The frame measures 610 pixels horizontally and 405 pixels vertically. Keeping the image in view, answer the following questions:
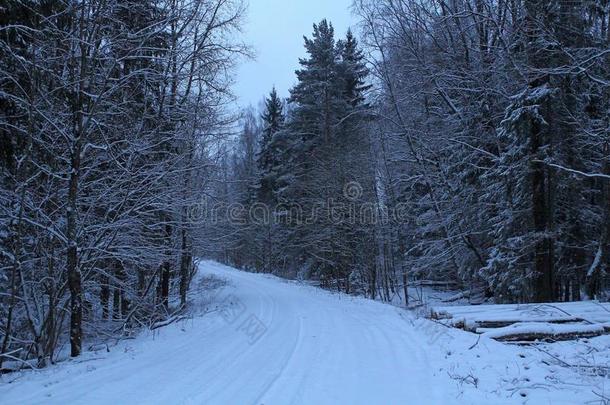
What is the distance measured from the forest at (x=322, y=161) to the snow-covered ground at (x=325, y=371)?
1.63 metres

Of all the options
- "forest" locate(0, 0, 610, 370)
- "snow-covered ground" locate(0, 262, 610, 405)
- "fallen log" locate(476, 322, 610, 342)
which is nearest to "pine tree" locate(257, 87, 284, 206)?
"forest" locate(0, 0, 610, 370)

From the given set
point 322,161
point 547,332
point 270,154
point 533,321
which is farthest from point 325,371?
point 270,154

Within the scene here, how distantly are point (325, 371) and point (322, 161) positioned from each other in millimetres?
21807

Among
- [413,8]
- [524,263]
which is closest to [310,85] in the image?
[413,8]

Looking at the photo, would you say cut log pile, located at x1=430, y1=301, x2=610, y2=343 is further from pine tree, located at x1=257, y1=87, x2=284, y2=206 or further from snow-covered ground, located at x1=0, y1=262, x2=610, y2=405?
pine tree, located at x1=257, y1=87, x2=284, y2=206

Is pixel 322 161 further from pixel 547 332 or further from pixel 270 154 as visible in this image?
pixel 547 332

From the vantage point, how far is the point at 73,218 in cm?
902

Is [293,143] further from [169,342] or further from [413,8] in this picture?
[169,342]

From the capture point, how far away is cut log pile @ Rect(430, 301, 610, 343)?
820 cm

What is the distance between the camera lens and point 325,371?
Result: 7.18 m

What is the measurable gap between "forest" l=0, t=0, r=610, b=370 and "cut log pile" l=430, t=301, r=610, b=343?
305 centimetres

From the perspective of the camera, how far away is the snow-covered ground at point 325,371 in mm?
5777

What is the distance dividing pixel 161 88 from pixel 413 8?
33.4 ft

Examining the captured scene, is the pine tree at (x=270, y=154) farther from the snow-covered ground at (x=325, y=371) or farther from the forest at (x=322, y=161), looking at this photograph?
the snow-covered ground at (x=325, y=371)
